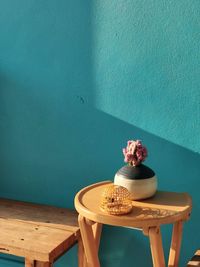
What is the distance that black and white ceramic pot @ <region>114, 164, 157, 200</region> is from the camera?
1.71 meters

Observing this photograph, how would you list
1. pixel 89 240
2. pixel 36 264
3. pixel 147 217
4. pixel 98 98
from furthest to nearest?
1. pixel 98 98
2. pixel 36 264
3. pixel 89 240
4. pixel 147 217

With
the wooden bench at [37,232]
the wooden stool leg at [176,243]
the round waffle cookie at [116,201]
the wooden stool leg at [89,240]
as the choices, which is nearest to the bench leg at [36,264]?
the wooden bench at [37,232]

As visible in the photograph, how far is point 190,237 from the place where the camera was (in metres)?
2.00

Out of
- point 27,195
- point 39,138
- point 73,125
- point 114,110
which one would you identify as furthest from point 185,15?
point 27,195

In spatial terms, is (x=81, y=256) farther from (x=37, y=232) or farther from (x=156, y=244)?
(x=156, y=244)

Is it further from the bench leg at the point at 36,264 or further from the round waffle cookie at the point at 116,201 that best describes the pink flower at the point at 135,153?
the bench leg at the point at 36,264

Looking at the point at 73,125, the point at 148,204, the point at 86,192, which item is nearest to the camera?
the point at 148,204

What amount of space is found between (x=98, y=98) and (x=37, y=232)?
2.09 ft

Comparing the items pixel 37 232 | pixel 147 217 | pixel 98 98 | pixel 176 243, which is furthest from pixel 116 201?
pixel 98 98

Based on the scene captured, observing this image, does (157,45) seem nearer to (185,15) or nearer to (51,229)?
(185,15)

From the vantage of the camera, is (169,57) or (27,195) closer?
(169,57)

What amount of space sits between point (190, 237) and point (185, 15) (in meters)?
0.92

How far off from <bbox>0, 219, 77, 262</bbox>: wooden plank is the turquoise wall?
308 mm

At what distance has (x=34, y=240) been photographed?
1.86 meters
